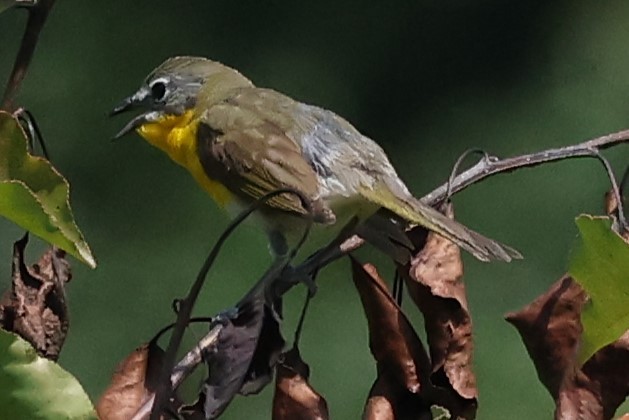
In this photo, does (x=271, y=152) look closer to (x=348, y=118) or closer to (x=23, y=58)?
(x=23, y=58)

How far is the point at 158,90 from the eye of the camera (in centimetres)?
221

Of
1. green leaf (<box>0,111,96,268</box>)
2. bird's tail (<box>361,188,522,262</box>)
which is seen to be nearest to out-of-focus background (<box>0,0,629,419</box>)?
bird's tail (<box>361,188,522,262</box>)

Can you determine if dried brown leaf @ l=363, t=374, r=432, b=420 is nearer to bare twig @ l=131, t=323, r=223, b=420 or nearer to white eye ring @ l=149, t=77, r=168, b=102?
bare twig @ l=131, t=323, r=223, b=420

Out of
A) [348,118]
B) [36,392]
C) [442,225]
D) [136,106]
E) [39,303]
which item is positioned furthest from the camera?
[348,118]

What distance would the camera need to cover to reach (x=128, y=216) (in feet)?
14.9

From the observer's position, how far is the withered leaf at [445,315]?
1347 mm

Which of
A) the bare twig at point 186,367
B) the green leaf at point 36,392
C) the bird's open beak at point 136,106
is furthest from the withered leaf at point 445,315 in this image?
the bird's open beak at point 136,106

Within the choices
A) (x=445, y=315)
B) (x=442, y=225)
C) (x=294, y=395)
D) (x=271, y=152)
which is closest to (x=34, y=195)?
(x=294, y=395)

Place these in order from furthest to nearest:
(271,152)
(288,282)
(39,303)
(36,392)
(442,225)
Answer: (271,152) → (442,225) → (288,282) → (39,303) → (36,392)

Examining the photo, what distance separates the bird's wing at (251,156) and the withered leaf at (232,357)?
0.65 metres

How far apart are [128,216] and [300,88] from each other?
619 mm

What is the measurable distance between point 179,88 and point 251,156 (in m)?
0.24

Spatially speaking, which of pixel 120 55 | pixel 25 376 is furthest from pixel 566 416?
pixel 120 55

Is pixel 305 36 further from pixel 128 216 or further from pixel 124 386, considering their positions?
pixel 124 386
